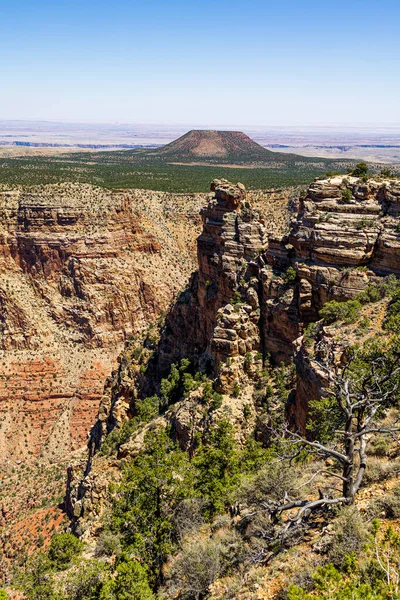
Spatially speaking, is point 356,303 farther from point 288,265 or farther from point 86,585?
point 86,585

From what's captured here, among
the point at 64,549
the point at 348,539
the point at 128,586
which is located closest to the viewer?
the point at 348,539

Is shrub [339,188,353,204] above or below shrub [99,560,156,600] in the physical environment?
above

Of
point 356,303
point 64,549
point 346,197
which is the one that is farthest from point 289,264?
point 64,549

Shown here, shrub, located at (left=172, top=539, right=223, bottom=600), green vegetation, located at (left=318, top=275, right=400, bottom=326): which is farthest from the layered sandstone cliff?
shrub, located at (left=172, top=539, right=223, bottom=600)

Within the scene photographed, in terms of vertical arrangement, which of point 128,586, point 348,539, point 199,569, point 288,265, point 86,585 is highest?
point 288,265

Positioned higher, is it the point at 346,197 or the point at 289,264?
the point at 346,197

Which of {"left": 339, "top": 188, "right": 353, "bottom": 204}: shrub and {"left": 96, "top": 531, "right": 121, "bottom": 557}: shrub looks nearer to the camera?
{"left": 96, "top": 531, "right": 121, "bottom": 557}: shrub

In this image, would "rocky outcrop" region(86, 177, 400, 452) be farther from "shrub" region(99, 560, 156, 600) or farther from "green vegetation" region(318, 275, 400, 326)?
"shrub" region(99, 560, 156, 600)

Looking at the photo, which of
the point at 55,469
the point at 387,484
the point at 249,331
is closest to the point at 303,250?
the point at 249,331

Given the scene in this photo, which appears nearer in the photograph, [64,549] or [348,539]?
[348,539]

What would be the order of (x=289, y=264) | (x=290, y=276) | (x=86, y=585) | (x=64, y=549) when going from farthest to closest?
(x=289, y=264) < (x=290, y=276) < (x=64, y=549) < (x=86, y=585)

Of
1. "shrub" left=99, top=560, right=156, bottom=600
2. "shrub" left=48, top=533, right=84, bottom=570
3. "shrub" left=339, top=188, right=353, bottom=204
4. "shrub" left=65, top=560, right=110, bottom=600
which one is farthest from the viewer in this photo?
"shrub" left=339, top=188, right=353, bottom=204
